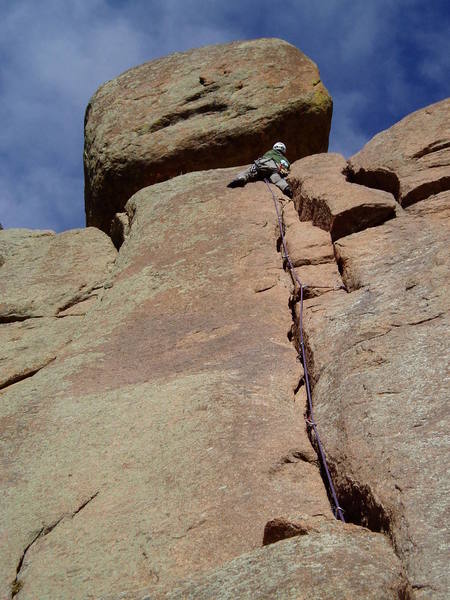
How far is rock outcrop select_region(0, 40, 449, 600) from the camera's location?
13.5 feet

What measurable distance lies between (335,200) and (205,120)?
4.44 meters

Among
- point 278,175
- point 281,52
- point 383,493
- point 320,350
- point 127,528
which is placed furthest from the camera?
point 281,52

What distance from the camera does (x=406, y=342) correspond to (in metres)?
5.66

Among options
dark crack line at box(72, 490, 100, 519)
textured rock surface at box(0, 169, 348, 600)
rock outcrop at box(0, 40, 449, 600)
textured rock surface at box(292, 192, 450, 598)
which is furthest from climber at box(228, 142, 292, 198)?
dark crack line at box(72, 490, 100, 519)

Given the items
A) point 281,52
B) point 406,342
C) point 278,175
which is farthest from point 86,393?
point 281,52

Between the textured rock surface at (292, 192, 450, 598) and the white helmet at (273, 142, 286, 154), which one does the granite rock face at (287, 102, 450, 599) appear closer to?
the textured rock surface at (292, 192, 450, 598)

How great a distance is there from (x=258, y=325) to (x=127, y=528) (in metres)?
2.60

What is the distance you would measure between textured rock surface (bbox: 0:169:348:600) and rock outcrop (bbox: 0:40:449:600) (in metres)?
0.02

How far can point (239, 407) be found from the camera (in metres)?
5.71

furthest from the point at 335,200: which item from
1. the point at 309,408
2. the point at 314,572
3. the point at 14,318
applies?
the point at 314,572

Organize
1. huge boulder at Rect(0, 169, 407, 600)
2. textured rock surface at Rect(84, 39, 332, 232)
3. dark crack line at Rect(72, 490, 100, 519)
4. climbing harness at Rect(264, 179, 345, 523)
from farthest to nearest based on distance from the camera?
textured rock surface at Rect(84, 39, 332, 232), dark crack line at Rect(72, 490, 100, 519), climbing harness at Rect(264, 179, 345, 523), huge boulder at Rect(0, 169, 407, 600)

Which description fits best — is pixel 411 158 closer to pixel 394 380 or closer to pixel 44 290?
pixel 394 380

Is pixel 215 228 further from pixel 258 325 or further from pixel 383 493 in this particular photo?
pixel 383 493

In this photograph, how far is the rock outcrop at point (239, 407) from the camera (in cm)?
411
